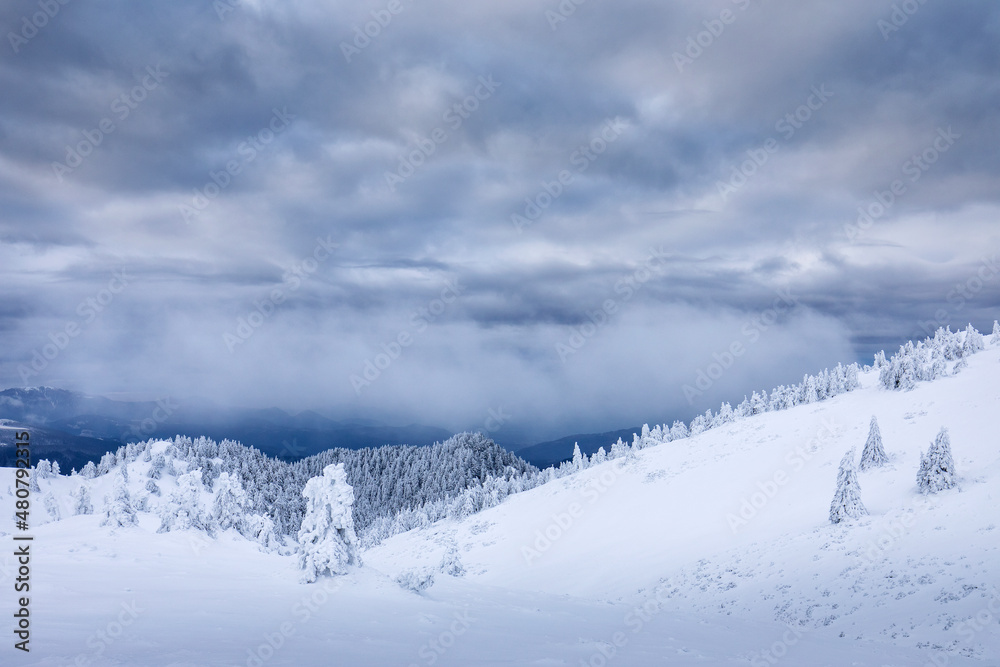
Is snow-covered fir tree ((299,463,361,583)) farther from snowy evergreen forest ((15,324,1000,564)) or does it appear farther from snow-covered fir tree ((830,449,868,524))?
snow-covered fir tree ((830,449,868,524))

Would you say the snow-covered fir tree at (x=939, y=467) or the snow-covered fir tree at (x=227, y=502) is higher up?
the snow-covered fir tree at (x=227, y=502)

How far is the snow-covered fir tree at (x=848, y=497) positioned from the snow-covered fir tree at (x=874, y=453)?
15194 millimetres

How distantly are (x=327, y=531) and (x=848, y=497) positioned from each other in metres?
37.9

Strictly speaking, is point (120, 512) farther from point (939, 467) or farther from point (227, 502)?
point (939, 467)

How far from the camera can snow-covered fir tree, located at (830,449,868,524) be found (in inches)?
1553

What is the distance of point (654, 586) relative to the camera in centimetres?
4050

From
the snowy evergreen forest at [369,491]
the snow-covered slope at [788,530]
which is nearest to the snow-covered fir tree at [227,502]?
the snowy evergreen forest at [369,491]

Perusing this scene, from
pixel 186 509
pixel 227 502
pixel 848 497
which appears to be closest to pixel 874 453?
pixel 848 497

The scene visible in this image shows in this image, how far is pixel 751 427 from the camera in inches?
3337

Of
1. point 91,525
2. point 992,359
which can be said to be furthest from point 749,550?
point 992,359

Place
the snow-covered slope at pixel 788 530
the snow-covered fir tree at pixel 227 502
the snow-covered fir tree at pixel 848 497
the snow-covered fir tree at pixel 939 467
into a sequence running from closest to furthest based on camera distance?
the snow-covered slope at pixel 788 530 → the snow-covered fir tree at pixel 939 467 → the snow-covered fir tree at pixel 848 497 → the snow-covered fir tree at pixel 227 502

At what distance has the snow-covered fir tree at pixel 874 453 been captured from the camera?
52.2 meters

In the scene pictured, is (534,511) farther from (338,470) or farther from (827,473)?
(338,470)

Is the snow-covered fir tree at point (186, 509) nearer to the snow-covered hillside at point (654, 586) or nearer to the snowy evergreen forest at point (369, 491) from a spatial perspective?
the snowy evergreen forest at point (369, 491)
